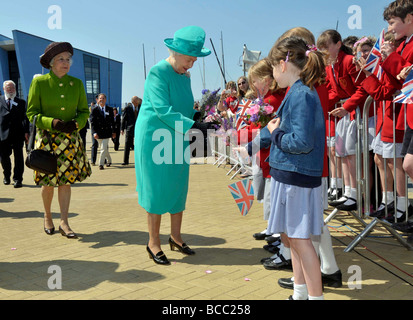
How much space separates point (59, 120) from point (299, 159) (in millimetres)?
3256

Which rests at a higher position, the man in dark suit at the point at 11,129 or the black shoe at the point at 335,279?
the man in dark suit at the point at 11,129

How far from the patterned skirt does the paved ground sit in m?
0.69

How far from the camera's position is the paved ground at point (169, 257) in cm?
354

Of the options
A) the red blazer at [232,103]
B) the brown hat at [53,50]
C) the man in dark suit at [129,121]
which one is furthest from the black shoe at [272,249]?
the man in dark suit at [129,121]

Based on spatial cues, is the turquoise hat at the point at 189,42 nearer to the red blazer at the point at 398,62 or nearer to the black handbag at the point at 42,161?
the red blazer at the point at 398,62

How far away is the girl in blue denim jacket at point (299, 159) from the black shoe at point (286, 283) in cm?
56

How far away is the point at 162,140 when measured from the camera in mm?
4273

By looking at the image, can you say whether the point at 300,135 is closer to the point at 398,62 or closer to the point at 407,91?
the point at 407,91

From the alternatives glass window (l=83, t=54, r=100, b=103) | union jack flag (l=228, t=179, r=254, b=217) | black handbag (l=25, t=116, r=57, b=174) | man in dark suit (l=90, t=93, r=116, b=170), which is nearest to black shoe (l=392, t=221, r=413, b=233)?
union jack flag (l=228, t=179, r=254, b=217)

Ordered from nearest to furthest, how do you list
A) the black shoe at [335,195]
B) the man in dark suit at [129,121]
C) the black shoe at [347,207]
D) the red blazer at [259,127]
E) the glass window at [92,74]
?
the red blazer at [259,127], the black shoe at [347,207], the black shoe at [335,195], the man in dark suit at [129,121], the glass window at [92,74]

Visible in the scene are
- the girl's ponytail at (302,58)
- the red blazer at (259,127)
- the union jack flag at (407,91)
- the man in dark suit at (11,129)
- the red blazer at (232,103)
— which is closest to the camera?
the girl's ponytail at (302,58)

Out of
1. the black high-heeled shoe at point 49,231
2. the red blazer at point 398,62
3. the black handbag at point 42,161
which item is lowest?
the black high-heeled shoe at point 49,231

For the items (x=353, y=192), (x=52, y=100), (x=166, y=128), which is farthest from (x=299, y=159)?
(x=52, y=100)

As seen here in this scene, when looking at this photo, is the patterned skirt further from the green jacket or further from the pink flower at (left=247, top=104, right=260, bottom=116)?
the pink flower at (left=247, top=104, right=260, bottom=116)
